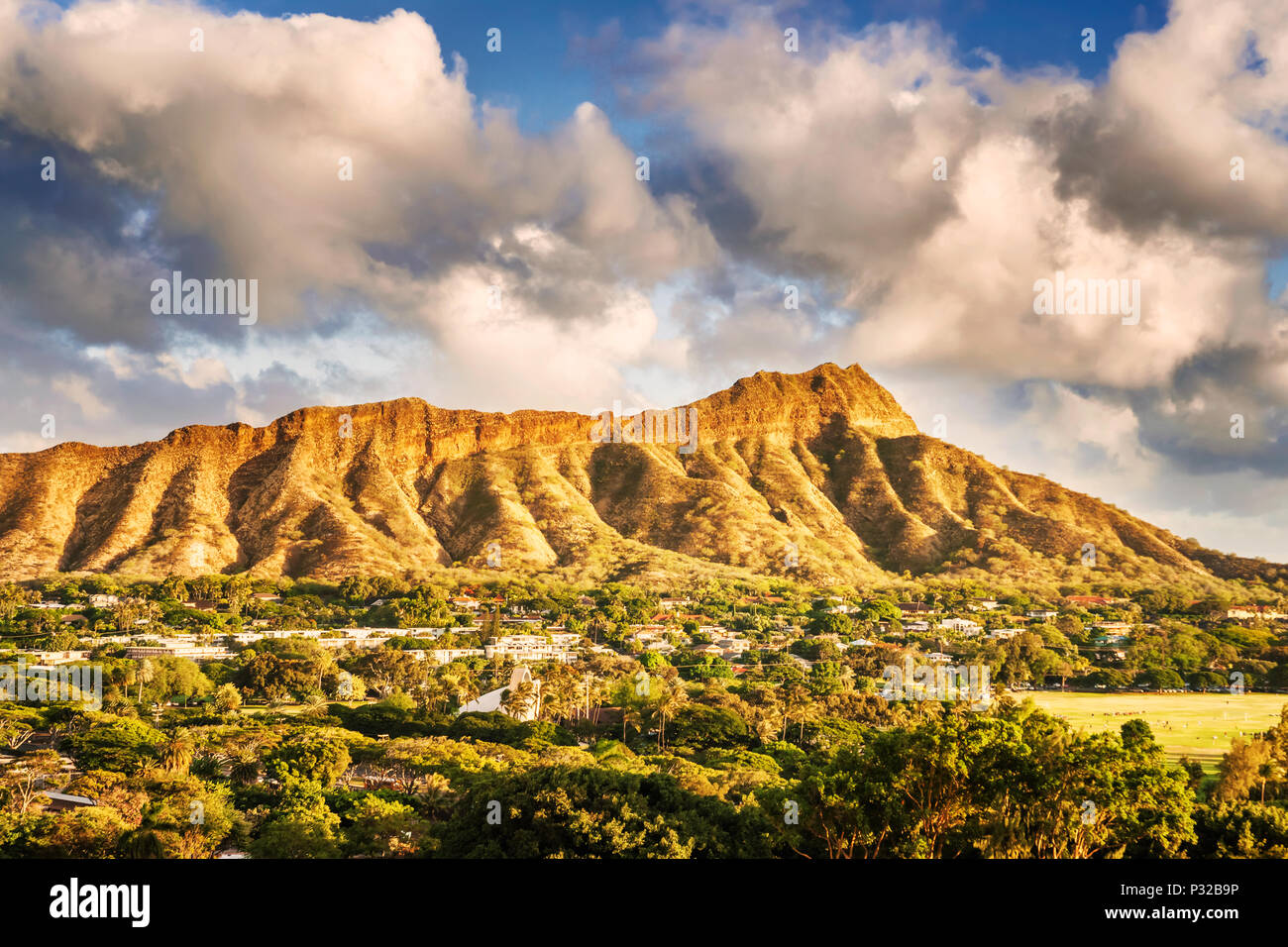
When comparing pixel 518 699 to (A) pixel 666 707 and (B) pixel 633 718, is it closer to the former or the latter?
(B) pixel 633 718

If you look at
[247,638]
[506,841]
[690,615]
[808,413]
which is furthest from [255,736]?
[808,413]

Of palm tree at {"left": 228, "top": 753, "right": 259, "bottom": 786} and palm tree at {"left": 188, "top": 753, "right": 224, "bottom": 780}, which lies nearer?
palm tree at {"left": 228, "top": 753, "right": 259, "bottom": 786}

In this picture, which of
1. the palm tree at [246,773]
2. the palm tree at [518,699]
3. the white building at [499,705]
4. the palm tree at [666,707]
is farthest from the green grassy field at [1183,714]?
the palm tree at [246,773]

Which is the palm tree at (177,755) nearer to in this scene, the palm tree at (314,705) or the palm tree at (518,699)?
the palm tree at (314,705)

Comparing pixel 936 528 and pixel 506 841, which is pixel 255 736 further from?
pixel 936 528

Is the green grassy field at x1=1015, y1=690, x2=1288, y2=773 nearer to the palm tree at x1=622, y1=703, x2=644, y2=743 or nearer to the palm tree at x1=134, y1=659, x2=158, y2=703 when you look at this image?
the palm tree at x1=622, y1=703, x2=644, y2=743

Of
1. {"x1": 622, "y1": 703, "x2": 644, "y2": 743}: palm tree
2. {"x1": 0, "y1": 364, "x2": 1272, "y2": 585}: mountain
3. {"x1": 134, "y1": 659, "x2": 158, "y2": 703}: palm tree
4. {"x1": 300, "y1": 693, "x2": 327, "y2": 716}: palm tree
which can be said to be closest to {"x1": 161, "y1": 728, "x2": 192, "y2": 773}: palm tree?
{"x1": 300, "y1": 693, "x2": 327, "y2": 716}: palm tree
